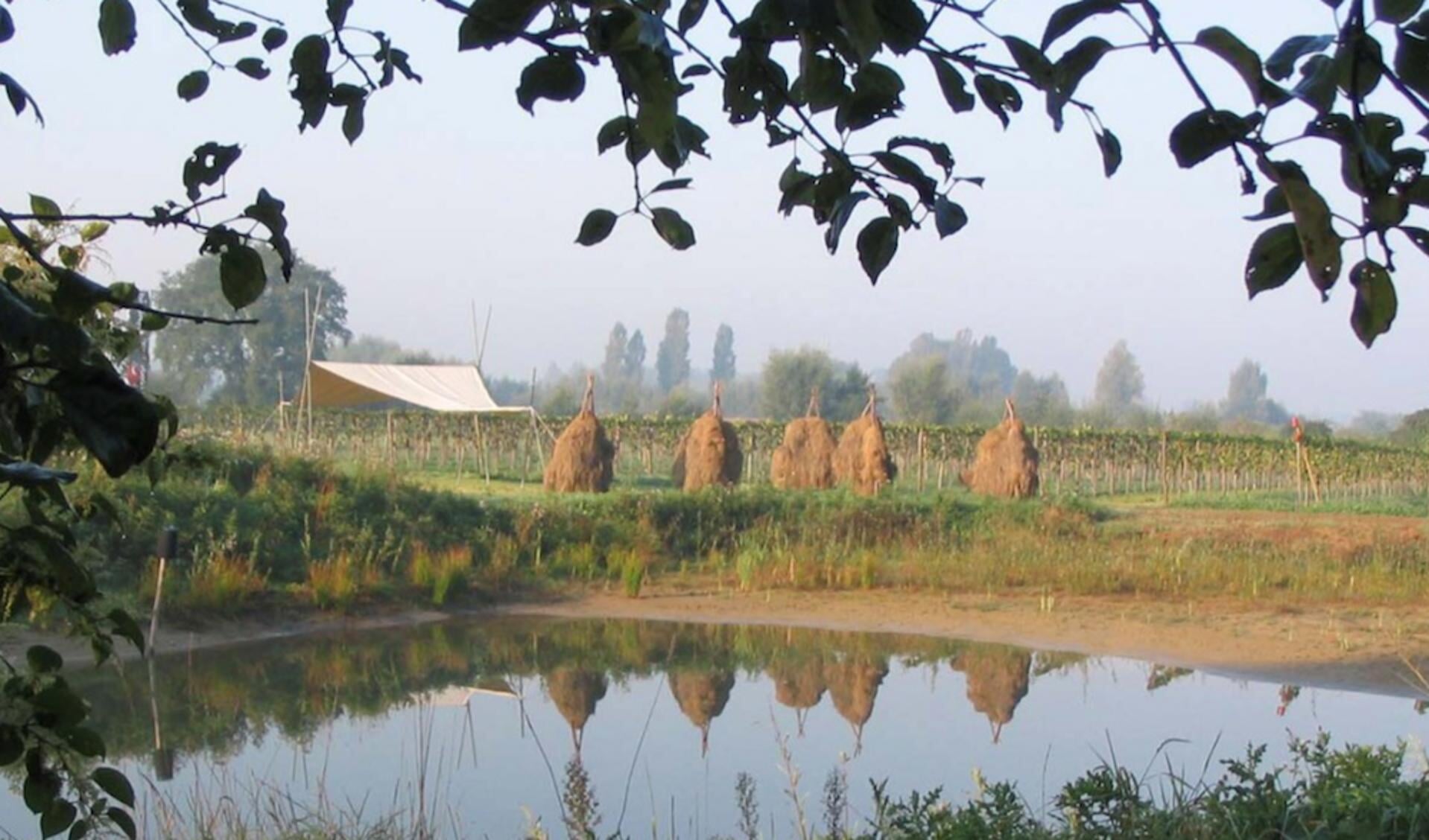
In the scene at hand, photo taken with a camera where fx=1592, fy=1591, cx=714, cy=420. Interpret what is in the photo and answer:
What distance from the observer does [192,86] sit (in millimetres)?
1867

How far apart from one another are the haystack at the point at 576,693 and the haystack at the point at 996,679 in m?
2.34

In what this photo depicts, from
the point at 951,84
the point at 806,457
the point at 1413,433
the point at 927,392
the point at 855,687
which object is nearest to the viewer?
the point at 951,84

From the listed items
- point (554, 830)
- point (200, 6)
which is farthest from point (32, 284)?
point (554, 830)

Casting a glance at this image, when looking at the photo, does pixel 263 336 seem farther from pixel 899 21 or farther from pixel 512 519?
pixel 899 21

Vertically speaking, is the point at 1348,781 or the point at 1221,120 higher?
the point at 1221,120

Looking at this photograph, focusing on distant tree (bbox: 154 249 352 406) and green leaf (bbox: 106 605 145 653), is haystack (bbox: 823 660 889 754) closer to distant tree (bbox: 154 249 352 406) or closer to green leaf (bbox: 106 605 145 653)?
green leaf (bbox: 106 605 145 653)

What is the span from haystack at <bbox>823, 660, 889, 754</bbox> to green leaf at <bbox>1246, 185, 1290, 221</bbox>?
7.79 metres

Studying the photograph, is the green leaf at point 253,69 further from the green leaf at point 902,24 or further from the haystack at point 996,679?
the haystack at point 996,679

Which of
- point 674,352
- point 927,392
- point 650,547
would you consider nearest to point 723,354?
point 674,352

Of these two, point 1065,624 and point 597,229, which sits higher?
point 597,229

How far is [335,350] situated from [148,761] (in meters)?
68.0

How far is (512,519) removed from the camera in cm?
1616

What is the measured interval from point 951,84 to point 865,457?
73.2ft

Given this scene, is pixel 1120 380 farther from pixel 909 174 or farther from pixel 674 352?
pixel 909 174
